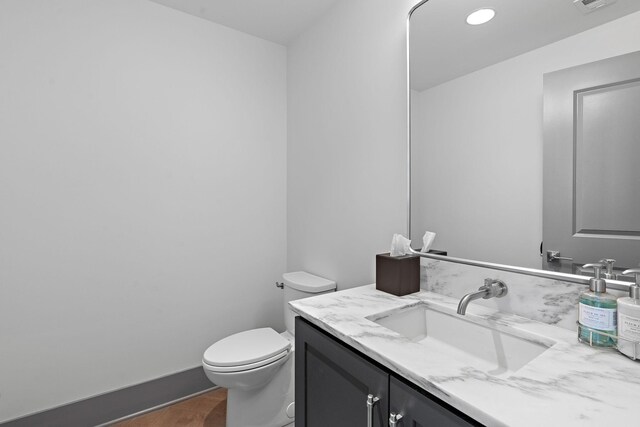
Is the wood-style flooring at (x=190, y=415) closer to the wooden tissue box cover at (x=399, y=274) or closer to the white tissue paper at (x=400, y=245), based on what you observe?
the wooden tissue box cover at (x=399, y=274)

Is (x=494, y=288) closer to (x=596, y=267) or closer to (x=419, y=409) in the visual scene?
(x=596, y=267)

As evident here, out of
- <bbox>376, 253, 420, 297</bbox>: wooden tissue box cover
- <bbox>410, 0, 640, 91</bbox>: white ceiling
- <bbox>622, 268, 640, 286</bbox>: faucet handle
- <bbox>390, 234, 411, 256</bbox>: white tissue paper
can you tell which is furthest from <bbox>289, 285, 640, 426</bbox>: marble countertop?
<bbox>410, 0, 640, 91</bbox>: white ceiling

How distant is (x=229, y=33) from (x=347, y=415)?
7.46 feet

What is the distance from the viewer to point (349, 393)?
0.82 m

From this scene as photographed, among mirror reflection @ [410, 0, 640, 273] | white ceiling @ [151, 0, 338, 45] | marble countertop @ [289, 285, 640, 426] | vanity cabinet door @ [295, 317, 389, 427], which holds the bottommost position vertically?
vanity cabinet door @ [295, 317, 389, 427]

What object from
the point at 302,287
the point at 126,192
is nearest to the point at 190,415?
the point at 302,287

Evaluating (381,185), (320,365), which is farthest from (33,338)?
(381,185)

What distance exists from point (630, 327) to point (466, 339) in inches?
16.0

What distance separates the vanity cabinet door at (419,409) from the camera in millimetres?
567

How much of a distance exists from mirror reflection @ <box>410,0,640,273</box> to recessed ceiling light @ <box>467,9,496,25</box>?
0.5 inches

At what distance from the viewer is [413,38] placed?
130 cm

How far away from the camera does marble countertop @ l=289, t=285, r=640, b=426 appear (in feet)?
1.65

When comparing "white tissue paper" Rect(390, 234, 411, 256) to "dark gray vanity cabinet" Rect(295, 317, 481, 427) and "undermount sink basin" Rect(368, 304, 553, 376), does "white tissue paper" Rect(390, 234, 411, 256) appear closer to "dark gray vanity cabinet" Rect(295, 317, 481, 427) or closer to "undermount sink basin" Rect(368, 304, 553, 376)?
"undermount sink basin" Rect(368, 304, 553, 376)

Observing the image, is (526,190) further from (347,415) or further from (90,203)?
(90,203)
